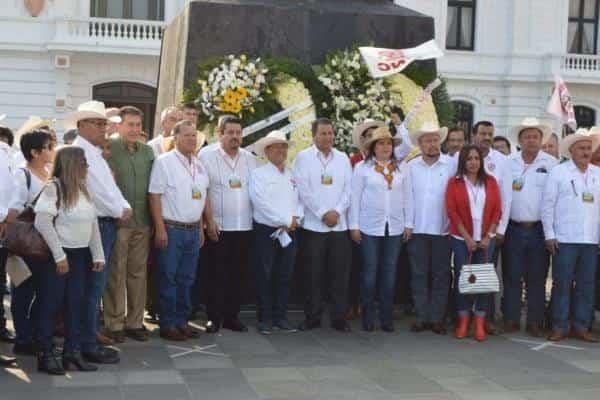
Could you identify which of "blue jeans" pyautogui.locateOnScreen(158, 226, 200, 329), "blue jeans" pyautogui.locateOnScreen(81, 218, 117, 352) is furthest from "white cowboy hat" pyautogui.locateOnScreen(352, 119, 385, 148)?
"blue jeans" pyautogui.locateOnScreen(81, 218, 117, 352)

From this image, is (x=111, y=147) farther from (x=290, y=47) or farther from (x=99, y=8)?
(x=99, y=8)

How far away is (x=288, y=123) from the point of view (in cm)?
880

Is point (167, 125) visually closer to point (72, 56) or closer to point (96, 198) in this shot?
point (96, 198)

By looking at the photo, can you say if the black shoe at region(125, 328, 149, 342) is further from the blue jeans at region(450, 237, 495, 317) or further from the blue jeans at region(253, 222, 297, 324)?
the blue jeans at region(450, 237, 495, 317)

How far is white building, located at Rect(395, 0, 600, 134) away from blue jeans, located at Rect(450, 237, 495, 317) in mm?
19690

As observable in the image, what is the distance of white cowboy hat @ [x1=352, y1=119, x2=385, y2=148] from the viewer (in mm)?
8149

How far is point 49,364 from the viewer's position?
6.20 metres

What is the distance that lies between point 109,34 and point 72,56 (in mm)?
1198

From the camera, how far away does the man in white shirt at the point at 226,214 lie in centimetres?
768

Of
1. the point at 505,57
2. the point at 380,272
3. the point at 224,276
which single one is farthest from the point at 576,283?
the point at 505,57

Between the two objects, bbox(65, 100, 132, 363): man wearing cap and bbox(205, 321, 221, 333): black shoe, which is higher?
bbox(65, 100, 132, 363): man wearing cap

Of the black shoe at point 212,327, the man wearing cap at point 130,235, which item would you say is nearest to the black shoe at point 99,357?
the man wearing cap at point 130,235

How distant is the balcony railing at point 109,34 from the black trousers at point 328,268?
56.1 feet

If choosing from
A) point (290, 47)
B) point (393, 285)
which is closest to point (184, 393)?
point (393, 285)
